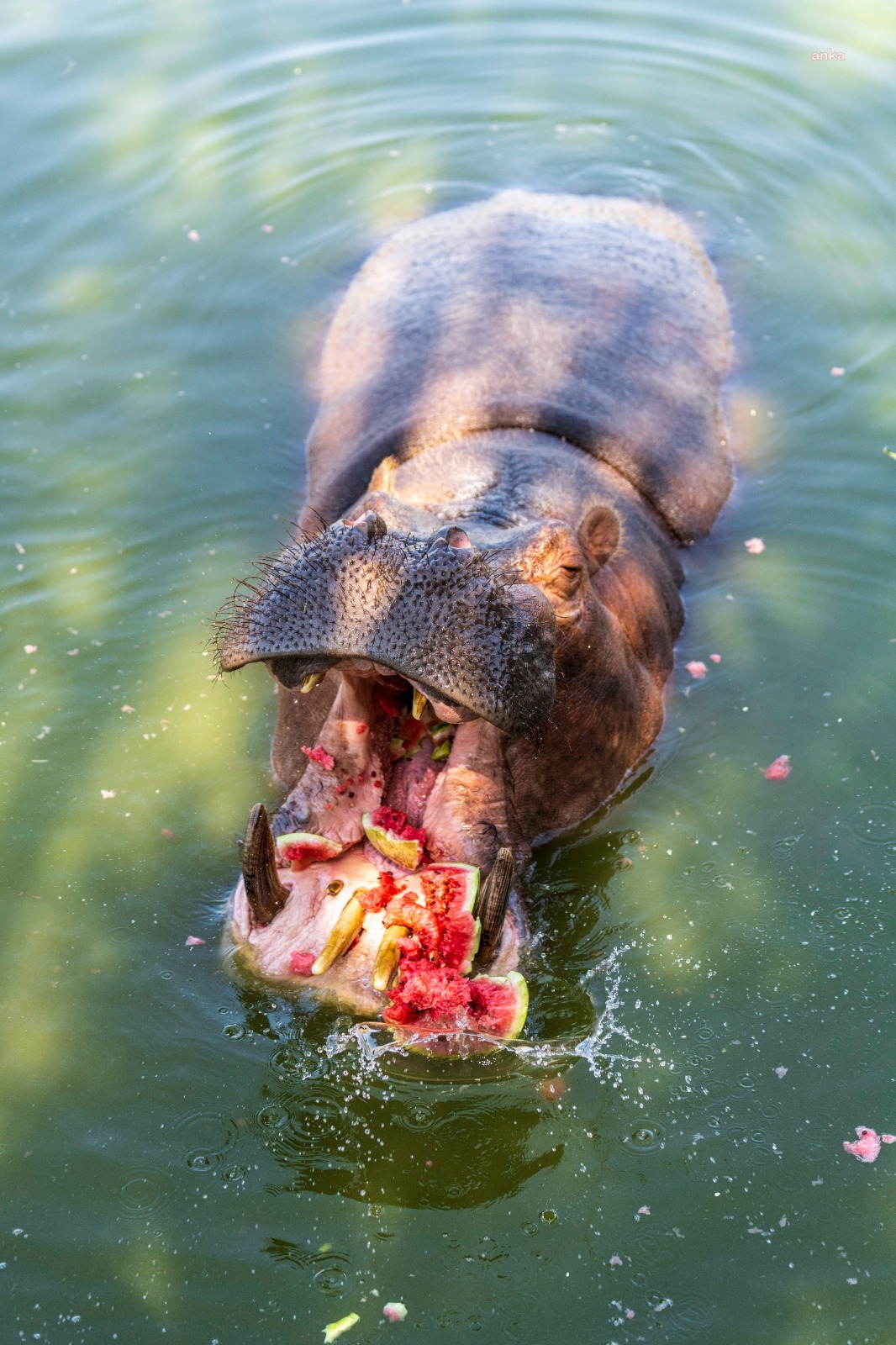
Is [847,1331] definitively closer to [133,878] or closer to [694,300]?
[133,878]

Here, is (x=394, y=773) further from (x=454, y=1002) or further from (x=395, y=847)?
(x=454, y=1002)

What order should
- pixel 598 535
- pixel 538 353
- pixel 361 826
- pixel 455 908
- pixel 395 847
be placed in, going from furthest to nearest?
pixel 538 353 → pixel 598 535 → pixel 361 826 → pixel 395 847 → pixel 455 908

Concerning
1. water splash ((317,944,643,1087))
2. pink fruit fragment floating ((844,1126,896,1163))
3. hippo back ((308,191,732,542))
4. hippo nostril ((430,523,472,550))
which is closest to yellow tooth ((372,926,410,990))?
water splash ((317,944,643,1087))

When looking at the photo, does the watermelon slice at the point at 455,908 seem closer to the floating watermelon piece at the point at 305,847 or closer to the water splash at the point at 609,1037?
the floating watermelon piece at the point at 305,847

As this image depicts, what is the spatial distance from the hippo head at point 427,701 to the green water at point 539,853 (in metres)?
0.44

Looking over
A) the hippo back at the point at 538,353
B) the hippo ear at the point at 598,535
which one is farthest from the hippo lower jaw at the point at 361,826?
the hippo back at the point at 538,353

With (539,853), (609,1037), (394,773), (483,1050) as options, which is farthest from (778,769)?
(483,1050)

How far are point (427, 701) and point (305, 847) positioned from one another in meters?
0.70

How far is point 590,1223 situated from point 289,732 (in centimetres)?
231

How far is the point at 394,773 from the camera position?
509cm

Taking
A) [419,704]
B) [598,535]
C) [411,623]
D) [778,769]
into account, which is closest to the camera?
[411,623]

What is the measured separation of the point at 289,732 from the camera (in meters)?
5.71

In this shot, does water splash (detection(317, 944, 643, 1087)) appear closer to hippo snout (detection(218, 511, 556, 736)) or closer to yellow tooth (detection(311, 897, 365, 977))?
yellow tooth (detection(311, 897, 365, 977))

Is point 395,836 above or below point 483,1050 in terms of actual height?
above
